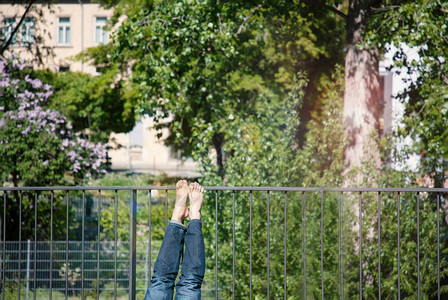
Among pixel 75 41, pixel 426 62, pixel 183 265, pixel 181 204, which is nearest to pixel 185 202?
pixel 181 204

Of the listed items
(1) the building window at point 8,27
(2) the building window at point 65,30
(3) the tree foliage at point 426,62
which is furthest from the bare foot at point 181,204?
(2) the building window at point 65,30

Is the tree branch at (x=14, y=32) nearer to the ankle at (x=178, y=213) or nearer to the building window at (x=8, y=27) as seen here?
the building window at (x=8, y=27)

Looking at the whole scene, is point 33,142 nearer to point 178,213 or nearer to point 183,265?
point 178,213

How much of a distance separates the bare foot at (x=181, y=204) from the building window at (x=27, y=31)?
819 centimetres

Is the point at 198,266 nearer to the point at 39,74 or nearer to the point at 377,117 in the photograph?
the point at 377,117

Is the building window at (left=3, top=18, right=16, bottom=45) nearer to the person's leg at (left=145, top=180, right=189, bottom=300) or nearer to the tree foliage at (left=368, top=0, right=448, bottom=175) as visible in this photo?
the tree foliage at (left=368, top=0, right=448, bottom=175)

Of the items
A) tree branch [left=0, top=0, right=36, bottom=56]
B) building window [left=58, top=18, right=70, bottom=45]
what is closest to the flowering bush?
tree branch [left=0, top=0, right=36, bottom=56]

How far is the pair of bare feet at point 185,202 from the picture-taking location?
3.83m

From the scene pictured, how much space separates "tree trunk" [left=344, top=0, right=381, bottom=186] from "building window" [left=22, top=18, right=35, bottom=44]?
5845mm

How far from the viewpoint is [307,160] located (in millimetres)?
→ 7496

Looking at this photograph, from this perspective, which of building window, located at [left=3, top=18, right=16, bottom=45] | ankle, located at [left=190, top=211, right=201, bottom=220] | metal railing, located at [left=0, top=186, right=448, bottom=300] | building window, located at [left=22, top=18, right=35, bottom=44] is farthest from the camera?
building window, located at [left=22, top=18, right=35, bottom=44]

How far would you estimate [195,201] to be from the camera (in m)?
3.91

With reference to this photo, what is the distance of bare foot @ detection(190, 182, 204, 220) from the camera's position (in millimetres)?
3822

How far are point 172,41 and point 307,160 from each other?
111 inches
